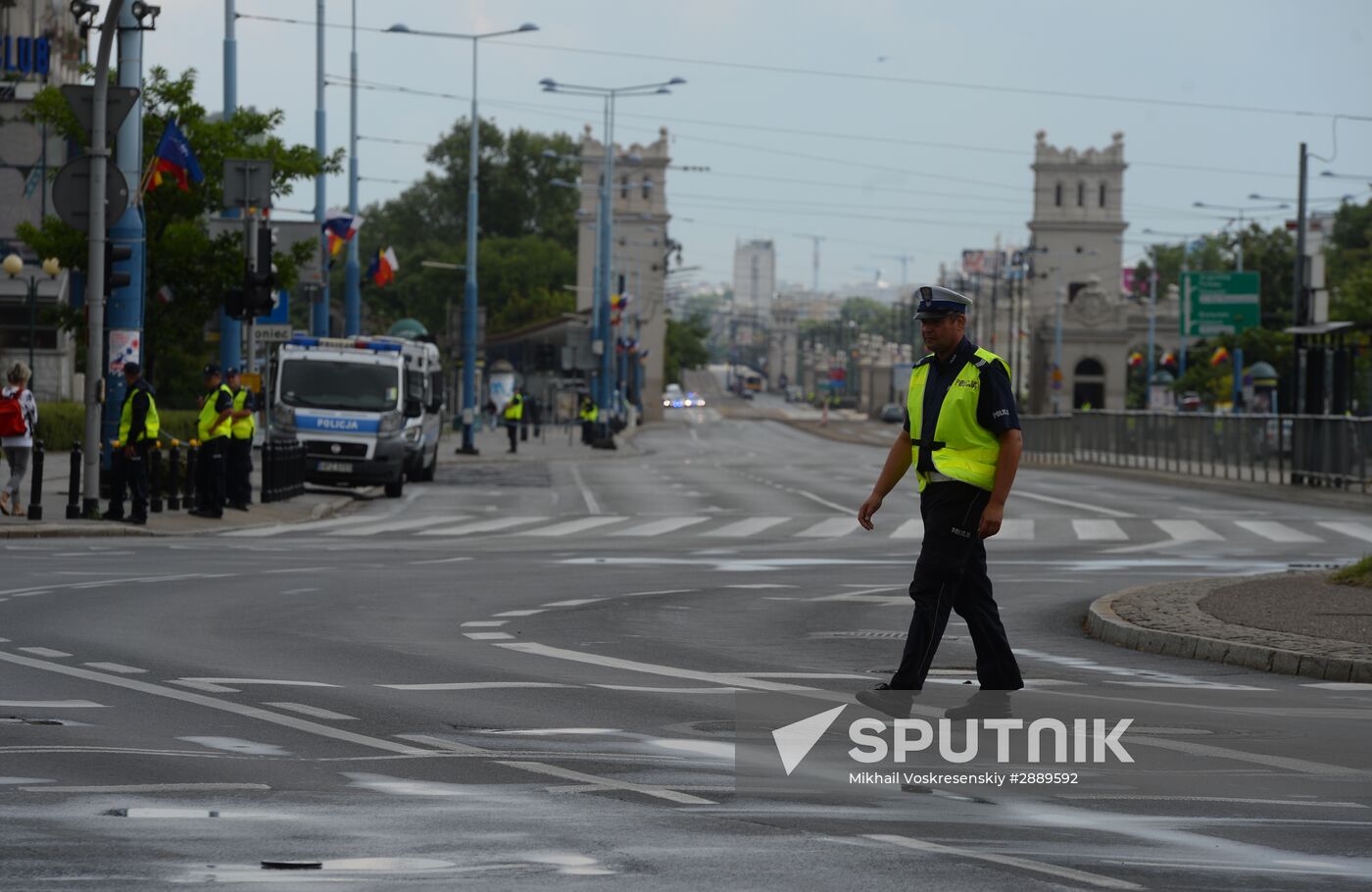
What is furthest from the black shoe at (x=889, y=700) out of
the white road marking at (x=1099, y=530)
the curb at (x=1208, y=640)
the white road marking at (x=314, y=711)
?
the white road marking at (x=1099, y=530)

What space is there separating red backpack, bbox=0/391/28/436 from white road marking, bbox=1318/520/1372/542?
1582cm

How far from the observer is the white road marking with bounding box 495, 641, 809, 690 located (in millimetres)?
10883

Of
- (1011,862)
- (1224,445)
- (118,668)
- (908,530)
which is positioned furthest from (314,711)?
(1224,445)

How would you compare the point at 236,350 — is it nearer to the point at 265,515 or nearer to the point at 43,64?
the point at 265,515

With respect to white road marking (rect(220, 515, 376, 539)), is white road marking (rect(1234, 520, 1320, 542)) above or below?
above

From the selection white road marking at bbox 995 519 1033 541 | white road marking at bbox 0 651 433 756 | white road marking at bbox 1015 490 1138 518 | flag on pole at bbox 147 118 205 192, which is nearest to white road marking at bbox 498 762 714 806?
white road marking at bbox 0 651 433 756

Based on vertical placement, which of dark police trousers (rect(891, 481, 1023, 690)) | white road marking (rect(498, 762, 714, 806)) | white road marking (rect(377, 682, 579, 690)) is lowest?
white road marking (rect(377, 682, 579, 690))

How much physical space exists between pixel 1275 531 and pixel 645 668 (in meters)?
18.7

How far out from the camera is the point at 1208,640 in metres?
13.0

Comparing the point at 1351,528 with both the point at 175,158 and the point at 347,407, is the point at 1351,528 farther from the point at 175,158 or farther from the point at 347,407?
the point at 175,158

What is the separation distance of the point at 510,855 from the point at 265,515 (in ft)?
77.9

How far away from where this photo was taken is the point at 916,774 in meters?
7.80

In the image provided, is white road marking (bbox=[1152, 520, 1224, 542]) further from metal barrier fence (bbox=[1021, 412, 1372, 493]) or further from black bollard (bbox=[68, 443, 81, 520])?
black bollard (bbox=[68, 443, 81, 520])

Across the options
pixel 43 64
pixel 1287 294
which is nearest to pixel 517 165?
pixel 1287 294
